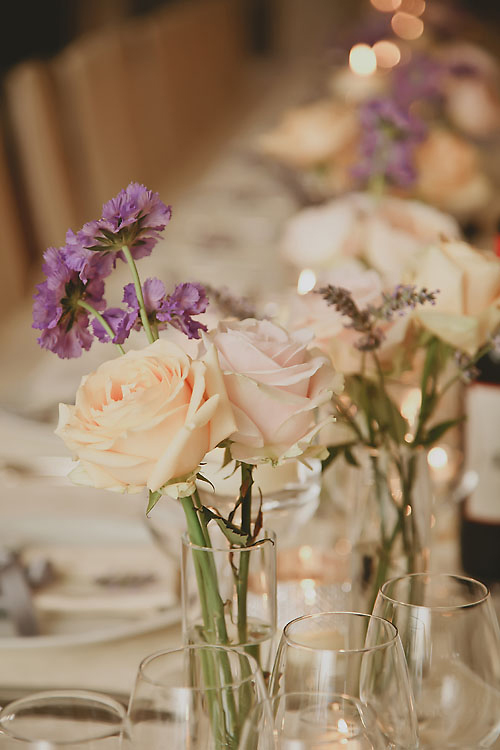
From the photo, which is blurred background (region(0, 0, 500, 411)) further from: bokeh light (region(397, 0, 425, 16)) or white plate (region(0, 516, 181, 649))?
white plate (region(0, 516, 181, 649))

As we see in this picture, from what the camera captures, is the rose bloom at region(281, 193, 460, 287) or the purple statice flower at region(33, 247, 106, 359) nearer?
the purple statice flower at region(33, 247, 106, 359)

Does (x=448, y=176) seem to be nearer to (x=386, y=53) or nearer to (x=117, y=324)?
(x=386, y=53)

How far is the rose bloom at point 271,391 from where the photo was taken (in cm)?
50

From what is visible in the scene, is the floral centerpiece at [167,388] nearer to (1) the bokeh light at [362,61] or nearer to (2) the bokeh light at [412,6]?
(1) the bokeh light at [362,61]

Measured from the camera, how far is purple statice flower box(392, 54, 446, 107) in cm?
216

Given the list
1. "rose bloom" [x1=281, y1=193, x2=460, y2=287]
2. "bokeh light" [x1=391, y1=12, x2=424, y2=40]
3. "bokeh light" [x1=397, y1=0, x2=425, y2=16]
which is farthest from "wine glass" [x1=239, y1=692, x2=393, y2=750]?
"bokeh light" [x1=397, y1=0, x2=425, y2=16]

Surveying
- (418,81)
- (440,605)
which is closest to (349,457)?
(440,605)

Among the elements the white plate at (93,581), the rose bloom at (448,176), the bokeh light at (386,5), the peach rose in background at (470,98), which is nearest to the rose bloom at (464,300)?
the white plate at (93,581)

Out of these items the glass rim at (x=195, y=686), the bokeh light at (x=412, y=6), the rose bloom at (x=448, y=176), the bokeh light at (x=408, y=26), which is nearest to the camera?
the glass rim at (x=195, y=686)

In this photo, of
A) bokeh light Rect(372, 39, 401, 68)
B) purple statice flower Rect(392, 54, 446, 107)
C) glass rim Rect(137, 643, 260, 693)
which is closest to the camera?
glass rim Rect(137, 643, 260, 693)

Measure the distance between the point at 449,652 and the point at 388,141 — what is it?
1.29 metres

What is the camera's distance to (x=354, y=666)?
17.7 inches

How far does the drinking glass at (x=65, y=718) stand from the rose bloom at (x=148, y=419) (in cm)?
13

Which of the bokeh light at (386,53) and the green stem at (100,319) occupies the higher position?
the bokeh light at (386,53)
